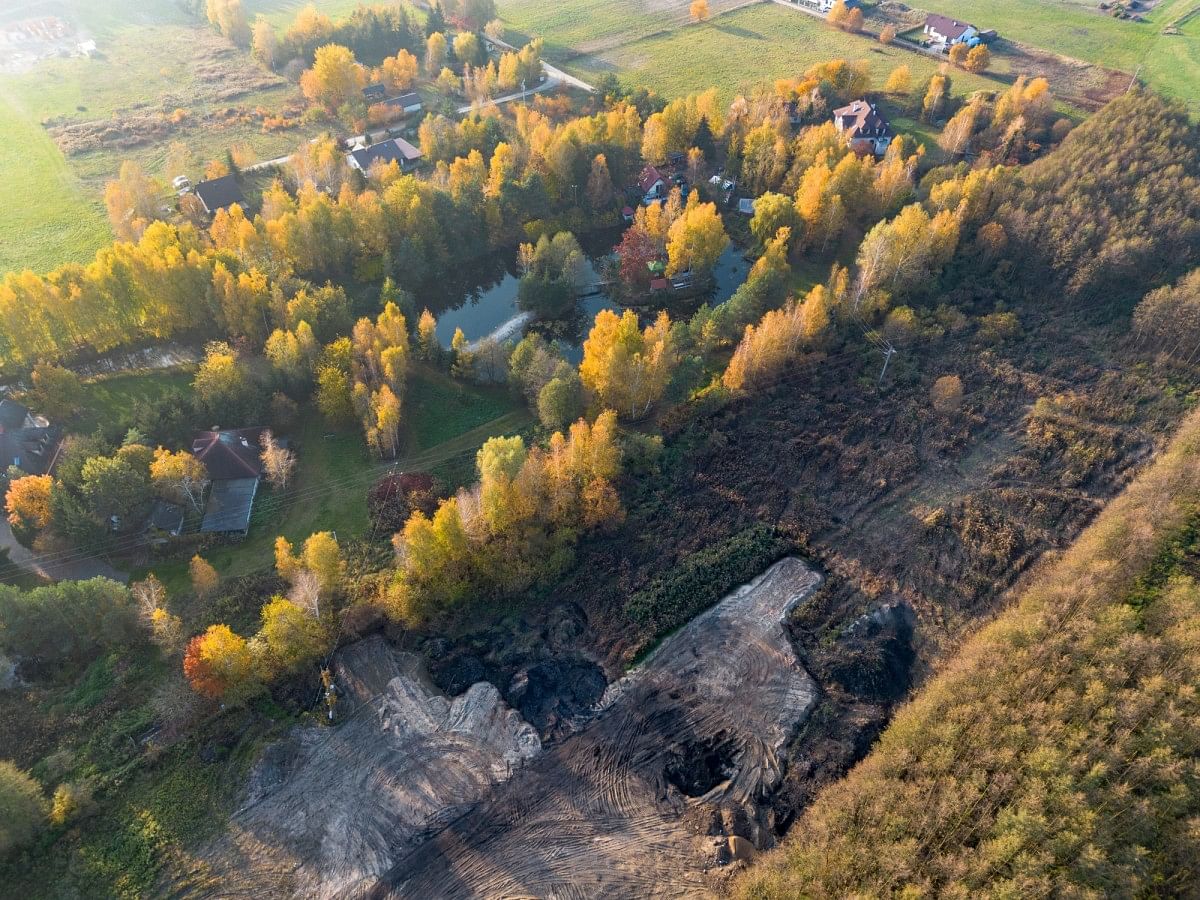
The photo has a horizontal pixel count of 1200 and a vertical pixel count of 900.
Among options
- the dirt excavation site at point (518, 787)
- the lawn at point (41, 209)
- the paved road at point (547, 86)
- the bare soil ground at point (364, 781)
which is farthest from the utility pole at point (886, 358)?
the lawn at point (41, 209)

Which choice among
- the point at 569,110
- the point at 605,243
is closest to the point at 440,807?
the point at 605,243

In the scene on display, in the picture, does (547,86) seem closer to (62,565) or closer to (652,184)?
(652,184)

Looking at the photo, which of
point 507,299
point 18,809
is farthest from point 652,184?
point 18,809

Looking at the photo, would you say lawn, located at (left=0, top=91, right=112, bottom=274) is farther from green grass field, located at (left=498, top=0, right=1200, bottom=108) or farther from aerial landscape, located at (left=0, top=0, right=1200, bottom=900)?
green grass field, located at (left=498, top=0, right=1200, bottom=108)

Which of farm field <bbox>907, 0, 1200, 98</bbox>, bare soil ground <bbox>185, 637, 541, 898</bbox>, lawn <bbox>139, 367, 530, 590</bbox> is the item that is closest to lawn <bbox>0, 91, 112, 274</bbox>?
lawn <bbox>139, 367, 530, 590</bbox>

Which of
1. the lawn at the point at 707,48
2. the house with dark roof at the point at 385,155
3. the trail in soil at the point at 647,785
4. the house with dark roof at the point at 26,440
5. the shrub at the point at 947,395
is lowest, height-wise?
the trail in soil at the point at 647,785

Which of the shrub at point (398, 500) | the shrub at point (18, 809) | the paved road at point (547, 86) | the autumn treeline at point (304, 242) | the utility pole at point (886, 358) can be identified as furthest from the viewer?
the paved road at point (547, 86)

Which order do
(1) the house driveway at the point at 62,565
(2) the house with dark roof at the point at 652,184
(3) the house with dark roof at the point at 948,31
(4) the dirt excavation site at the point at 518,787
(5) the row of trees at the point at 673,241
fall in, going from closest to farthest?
(4) the dirt excavation site at the point at 518,787 → (1) the house driveway at the point at 62,565 → (5) the row of trees at the point at 673,241 → (2) the house with dark roof at the point at 652,184 → (3) the house with dark roof at the point at 948,31

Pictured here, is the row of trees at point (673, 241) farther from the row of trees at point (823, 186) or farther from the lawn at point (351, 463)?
the lawn at point (351, 463)

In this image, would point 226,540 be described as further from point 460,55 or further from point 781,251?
point 460,55
